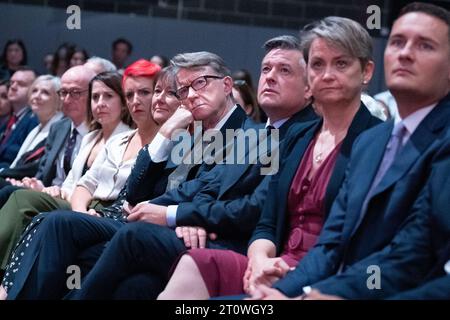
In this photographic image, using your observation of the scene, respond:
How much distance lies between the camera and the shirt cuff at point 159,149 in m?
4.20

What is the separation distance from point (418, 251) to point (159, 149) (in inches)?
68.1

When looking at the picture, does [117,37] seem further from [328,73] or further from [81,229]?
[328,73]

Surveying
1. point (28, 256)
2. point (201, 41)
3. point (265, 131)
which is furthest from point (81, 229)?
point (201, 41)

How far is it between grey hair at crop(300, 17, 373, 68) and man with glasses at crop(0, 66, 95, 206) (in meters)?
2.61

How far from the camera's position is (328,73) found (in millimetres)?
3293

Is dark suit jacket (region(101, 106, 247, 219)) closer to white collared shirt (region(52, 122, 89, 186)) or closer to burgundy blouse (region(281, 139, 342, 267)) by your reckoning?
burgundy blouse (region(281, 139, 342, 267))

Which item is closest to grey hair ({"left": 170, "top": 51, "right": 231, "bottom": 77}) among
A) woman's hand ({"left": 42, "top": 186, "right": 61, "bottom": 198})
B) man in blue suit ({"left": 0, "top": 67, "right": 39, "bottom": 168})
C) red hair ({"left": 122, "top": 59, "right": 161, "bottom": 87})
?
red hair ({"left": 122, "top": 59, "right": 161, "bottom": 87})

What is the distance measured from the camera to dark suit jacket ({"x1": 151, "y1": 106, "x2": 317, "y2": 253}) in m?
3.66

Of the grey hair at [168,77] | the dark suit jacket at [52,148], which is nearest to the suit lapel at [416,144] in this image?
the grey hair at [168,77]

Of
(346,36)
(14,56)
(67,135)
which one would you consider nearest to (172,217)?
(346,36)

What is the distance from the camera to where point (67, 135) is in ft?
18.9

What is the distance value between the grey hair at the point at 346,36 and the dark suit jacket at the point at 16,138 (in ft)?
13.0

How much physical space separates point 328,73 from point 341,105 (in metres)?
0.13

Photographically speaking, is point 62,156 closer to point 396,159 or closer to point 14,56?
point 396,159
